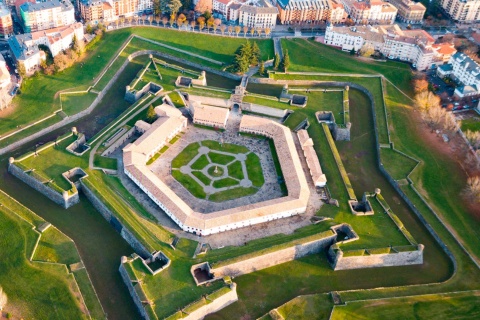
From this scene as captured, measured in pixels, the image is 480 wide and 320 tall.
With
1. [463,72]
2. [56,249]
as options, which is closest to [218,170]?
[56,249]

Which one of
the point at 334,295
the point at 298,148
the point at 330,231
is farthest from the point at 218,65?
the point at 334,295

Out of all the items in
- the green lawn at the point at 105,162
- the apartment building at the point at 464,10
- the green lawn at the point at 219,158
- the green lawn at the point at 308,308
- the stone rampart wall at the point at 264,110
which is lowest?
the green lawn at the point at 308,308

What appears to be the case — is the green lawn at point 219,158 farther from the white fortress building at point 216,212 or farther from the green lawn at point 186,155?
the white fortress building at point 216,212

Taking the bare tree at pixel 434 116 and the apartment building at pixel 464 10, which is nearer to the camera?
the bare tree at pixel 434 116

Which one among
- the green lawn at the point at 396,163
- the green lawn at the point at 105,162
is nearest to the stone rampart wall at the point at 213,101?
the green lawn at the point at 105,162

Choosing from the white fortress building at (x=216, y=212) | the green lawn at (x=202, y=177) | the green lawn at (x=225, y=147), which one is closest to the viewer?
the white fortress building at (x=216, y=212)

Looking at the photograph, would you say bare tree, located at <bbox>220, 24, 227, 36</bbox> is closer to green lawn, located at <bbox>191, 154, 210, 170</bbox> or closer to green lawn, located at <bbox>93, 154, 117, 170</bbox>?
green lawn, located at <bbox>191, 154, 210, 170</bbox>

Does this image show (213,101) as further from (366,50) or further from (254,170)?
(366,50)

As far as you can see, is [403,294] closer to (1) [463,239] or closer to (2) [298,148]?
(1) [463,239]
